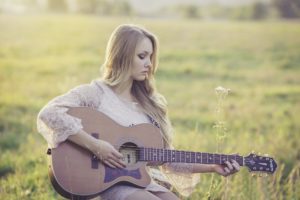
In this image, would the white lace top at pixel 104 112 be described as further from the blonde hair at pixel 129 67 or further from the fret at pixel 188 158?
the fret at pixel 188 158

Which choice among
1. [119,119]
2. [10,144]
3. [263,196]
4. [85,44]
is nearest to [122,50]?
[119,119]

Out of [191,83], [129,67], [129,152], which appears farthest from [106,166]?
[191,83]

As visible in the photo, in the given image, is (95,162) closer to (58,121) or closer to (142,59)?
(58,121)

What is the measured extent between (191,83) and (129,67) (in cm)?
657

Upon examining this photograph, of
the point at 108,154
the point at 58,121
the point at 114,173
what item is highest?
the point at 58,121

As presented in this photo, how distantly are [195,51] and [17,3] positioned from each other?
3222mm

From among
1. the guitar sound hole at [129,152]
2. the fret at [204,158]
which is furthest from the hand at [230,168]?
the guitar sound hole at [129,152]

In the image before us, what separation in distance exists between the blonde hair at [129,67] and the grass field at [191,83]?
41cm

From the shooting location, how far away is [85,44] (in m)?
12.8

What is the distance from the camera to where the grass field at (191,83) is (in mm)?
6199

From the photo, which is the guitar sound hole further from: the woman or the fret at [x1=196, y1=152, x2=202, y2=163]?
the fret at [x1=196, y1=152, x2=202, y2=163]

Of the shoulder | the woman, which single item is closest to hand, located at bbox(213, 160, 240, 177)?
the woman

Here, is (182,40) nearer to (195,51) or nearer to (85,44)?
(195,51)

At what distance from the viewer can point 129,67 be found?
178 inches
